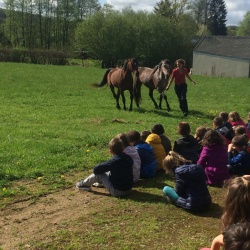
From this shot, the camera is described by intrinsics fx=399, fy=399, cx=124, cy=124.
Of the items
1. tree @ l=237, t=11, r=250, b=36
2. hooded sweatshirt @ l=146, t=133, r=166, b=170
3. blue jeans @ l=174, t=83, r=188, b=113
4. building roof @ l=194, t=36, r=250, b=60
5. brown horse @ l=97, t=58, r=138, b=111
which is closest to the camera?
hooded sweatshirt @ l=146, t=133, r=166, b=170

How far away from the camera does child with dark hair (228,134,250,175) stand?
696 centimetres

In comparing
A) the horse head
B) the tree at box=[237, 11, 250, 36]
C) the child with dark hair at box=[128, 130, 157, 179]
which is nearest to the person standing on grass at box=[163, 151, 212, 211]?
the child with dark hair at box=[128, 130, 157, 179]

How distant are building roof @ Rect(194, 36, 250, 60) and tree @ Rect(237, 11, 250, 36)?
1511 inches

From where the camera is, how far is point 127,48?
55.1 meters

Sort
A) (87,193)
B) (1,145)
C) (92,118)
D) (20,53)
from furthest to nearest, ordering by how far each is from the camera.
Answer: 1. (20,53)
2. (92,118)
3. (1,145)
4. (87,193)

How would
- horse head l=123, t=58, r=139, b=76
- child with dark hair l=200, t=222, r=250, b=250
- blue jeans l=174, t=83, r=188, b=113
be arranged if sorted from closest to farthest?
1. child with dark hair l=200, t=222, r=250, b=250
2. blue jeans l=174, t=83, r=188, b=113
3. horse head l=123, t=58, r=139, b=76

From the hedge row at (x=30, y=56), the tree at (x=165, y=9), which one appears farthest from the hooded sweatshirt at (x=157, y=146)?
the tree at (x=165, y=9)

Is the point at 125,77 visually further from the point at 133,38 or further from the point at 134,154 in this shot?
the point at 133,38

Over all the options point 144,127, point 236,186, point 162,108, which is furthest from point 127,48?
point 236,186

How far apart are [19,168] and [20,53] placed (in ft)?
136

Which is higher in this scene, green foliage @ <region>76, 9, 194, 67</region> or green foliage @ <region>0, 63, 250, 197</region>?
green foliage @ <region>76, 9, 194, 67</region>

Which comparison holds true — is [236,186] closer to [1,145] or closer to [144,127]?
[1,145]

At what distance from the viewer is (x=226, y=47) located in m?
A: 51.1

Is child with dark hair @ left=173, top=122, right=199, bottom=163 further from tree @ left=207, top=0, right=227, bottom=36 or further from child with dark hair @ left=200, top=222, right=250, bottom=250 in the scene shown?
tree @ left=207, top=0, right=227, bottom=36
